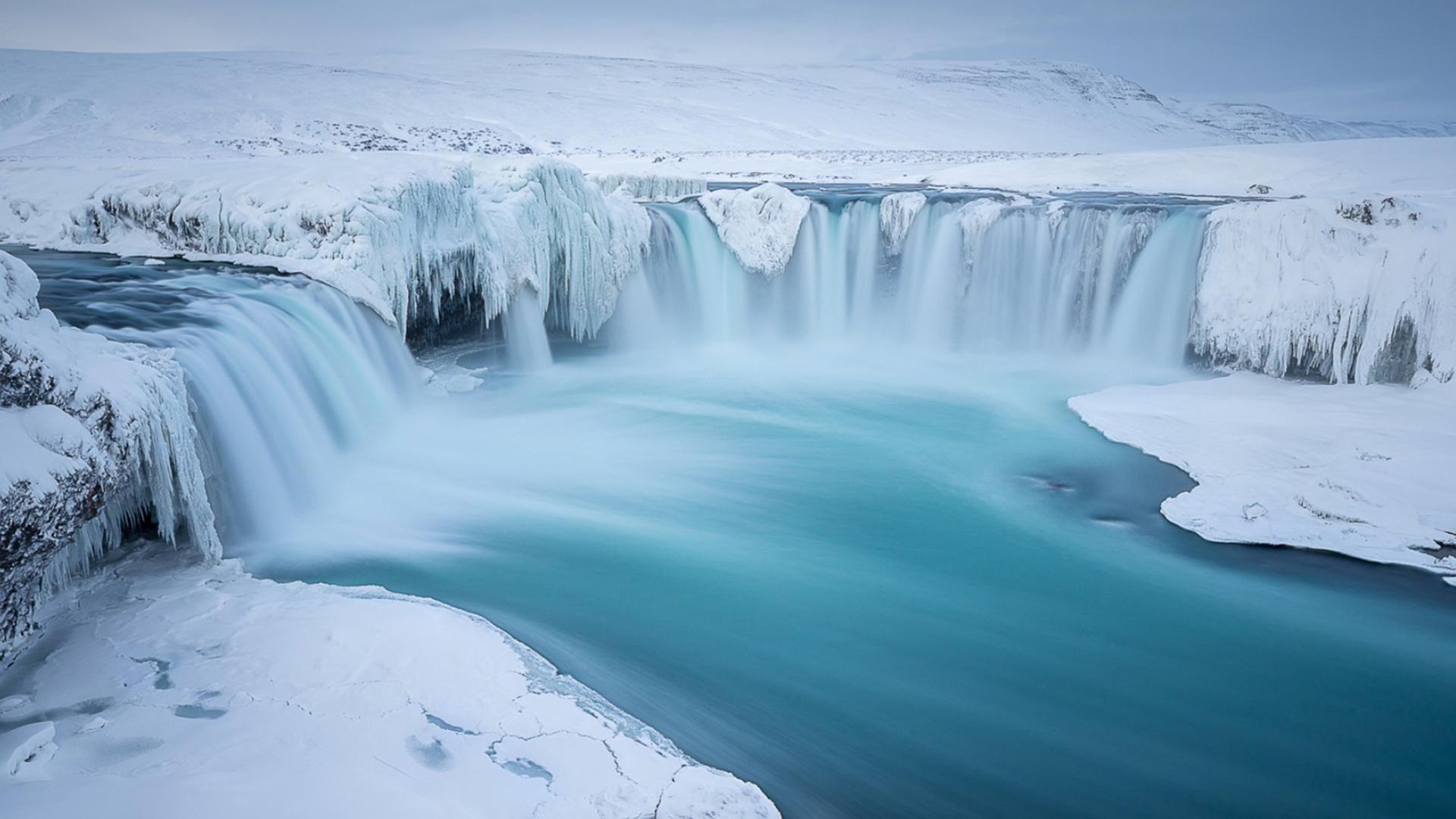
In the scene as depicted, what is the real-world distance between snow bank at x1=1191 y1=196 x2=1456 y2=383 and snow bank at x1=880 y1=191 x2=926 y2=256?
12.5 feet

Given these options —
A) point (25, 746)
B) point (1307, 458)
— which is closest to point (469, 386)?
point (25, 746)

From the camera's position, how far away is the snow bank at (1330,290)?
826 cm

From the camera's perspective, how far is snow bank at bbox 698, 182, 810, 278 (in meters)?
12.2

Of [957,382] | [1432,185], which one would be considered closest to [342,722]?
[957,382]

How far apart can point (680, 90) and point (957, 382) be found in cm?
6168

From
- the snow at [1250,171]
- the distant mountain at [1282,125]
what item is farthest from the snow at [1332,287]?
the distant mountain at [1282,125]

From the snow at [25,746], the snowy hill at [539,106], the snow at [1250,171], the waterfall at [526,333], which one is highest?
the snowy hill at [539,106]

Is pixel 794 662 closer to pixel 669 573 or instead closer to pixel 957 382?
pixel 669 573

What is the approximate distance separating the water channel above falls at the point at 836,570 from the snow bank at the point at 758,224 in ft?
10.1

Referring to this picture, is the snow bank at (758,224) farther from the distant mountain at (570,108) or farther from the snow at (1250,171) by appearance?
the distant mountain at (570,108)

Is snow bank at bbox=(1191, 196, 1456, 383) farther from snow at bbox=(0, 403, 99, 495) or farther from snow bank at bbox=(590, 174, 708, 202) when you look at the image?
snow at bbox=(0, 403, 99, 495)

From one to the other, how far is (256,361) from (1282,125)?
105513 mm

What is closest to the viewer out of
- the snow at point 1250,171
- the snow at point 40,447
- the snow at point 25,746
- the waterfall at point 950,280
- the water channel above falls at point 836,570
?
the snow at point 25,746

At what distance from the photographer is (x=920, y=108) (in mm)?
69625
